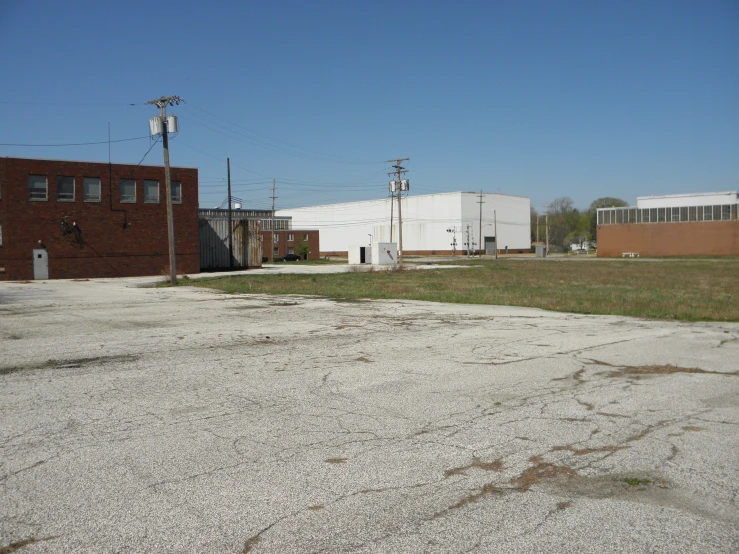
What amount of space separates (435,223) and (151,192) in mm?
76441

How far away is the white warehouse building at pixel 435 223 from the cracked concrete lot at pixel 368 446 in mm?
99560

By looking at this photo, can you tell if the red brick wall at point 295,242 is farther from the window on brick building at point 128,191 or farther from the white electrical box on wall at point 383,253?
the window on brick building at point 128,191

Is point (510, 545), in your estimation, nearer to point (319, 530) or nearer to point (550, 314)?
point (319, 530)

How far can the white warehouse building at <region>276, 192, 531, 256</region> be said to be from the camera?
116 meters

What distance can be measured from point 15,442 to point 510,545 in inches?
189

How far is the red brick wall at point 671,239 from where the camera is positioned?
88.4 meters

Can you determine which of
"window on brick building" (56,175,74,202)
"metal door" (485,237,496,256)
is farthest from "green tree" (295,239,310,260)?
"window on brick building" (56,175,74,202)

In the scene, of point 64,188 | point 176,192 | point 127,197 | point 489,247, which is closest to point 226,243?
point 176,192

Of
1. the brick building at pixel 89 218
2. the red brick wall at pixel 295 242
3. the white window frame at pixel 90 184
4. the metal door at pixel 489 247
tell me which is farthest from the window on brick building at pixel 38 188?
the metal door at pixel 489 247

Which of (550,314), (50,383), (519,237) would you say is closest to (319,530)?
(50,383)

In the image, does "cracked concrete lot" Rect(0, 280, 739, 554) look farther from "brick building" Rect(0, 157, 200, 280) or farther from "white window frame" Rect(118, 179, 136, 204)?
"white window frame" Rect(118, 179, 136, 204)

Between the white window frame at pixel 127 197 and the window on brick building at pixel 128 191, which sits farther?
the window on brick building at pixel 128 191

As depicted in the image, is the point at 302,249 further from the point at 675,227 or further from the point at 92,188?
the point at 675,227

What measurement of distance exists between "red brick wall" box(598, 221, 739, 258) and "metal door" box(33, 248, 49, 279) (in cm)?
7861
